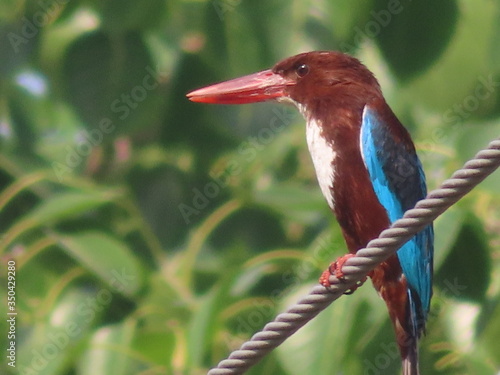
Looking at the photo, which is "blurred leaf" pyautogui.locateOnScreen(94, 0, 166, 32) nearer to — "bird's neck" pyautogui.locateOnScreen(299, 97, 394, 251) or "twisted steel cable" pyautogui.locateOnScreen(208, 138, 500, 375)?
"bird's neck" pyautogui.locateOnScreen(299, 97, 394, 251)

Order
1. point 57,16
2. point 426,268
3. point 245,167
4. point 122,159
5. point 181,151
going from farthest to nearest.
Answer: point 122,159 → point 181,151 → point 245,167 → point 57,16 → point 426,268

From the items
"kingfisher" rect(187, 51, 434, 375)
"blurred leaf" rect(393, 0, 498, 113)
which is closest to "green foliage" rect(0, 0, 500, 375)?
"blurred leaf" rect(393, 0, 498, 113)

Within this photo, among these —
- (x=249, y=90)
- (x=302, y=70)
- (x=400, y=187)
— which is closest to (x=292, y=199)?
(x=249, y=90)

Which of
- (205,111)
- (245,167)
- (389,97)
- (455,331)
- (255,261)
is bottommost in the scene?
(455,331)

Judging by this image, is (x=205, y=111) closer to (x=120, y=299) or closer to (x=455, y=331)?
(x=120, y=299)

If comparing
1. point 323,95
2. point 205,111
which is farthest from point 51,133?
point 323,95

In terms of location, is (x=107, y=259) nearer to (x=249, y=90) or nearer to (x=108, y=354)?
(x=108, y=354)

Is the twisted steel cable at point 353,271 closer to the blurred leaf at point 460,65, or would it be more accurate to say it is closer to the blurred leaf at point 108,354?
the blurred leaf at point 108,354

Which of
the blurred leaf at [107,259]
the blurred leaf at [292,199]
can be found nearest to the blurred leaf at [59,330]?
the blurred leaf at [107,259]
